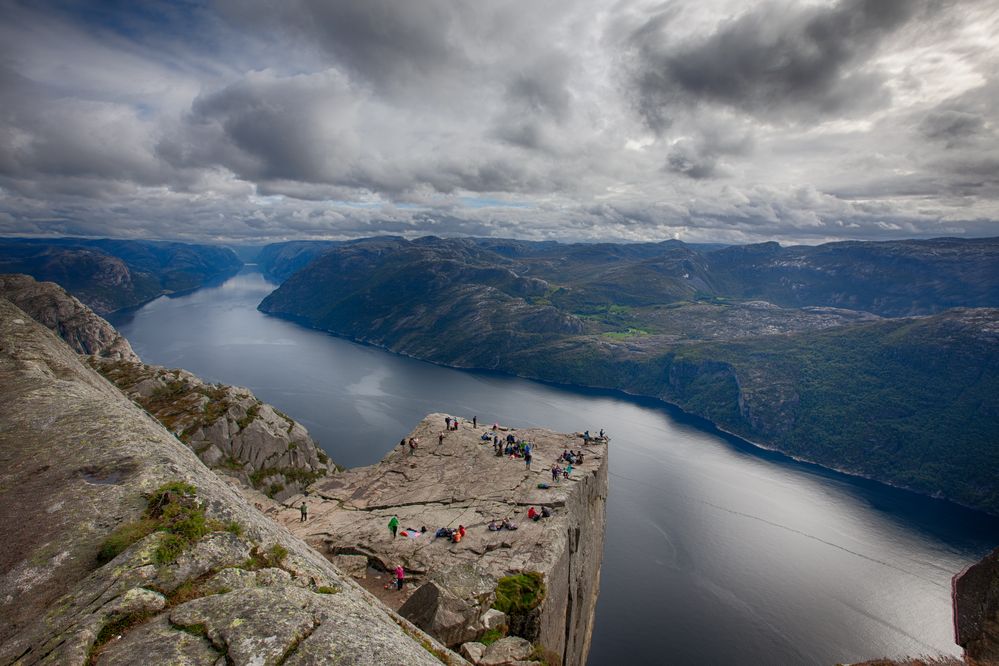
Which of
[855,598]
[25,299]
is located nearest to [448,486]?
[855,598]

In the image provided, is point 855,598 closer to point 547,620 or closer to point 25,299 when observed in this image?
point 547,620

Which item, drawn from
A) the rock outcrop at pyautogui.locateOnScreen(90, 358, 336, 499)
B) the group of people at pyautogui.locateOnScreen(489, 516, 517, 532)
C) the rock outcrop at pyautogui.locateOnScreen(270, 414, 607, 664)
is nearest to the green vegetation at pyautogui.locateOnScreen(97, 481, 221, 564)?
the rock outcrop at pyautogui.locateOnScreen(270, 414, 607, 664)

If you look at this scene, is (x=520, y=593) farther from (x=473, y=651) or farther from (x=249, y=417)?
(x=249, y=417)

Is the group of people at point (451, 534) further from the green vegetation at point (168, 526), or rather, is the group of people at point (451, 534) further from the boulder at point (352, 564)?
the green vegetation at point (168, 526)

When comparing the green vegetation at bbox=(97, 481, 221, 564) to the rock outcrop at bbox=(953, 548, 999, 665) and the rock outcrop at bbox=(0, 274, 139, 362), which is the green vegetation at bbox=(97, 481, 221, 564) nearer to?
the rock outcrop at bbox=(953, 548, 999, 665)

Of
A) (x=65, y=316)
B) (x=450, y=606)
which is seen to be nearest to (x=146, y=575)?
(x=450, y=606)

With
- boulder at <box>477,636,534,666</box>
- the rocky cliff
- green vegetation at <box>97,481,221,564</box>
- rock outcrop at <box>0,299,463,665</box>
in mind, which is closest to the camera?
rock outcrop at <box>0,299,463,665</box>
